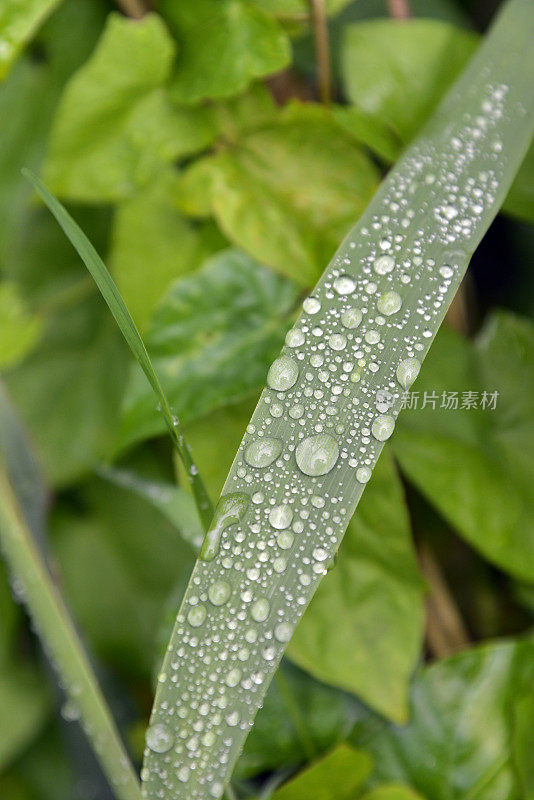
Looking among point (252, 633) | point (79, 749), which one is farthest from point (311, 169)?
point (79, 749)

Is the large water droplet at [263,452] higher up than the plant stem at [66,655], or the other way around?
the large water droplet at [263,452]

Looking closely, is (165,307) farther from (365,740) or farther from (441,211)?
(365,740)

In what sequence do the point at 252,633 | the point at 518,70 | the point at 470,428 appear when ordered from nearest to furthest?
the point at 252,633, the point at 518,70, the point at 470,428

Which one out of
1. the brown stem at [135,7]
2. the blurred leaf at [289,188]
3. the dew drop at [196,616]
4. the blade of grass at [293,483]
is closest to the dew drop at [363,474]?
the blade of grass at [293,483]

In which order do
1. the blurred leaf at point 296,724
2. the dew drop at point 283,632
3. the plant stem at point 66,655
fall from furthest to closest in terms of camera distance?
the blurred leaf at point 296,724 → the plant stem at point 66,655 → the dew drop at point 283,632

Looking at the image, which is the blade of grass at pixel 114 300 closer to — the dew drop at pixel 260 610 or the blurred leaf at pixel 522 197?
the dew drop at pixel 260 610

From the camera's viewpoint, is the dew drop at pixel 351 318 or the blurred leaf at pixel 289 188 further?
the blurred leaf at pixel 289 188

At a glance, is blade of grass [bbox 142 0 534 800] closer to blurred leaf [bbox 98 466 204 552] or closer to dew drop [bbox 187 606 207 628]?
dew drop [bbox 187 606 207 628]
